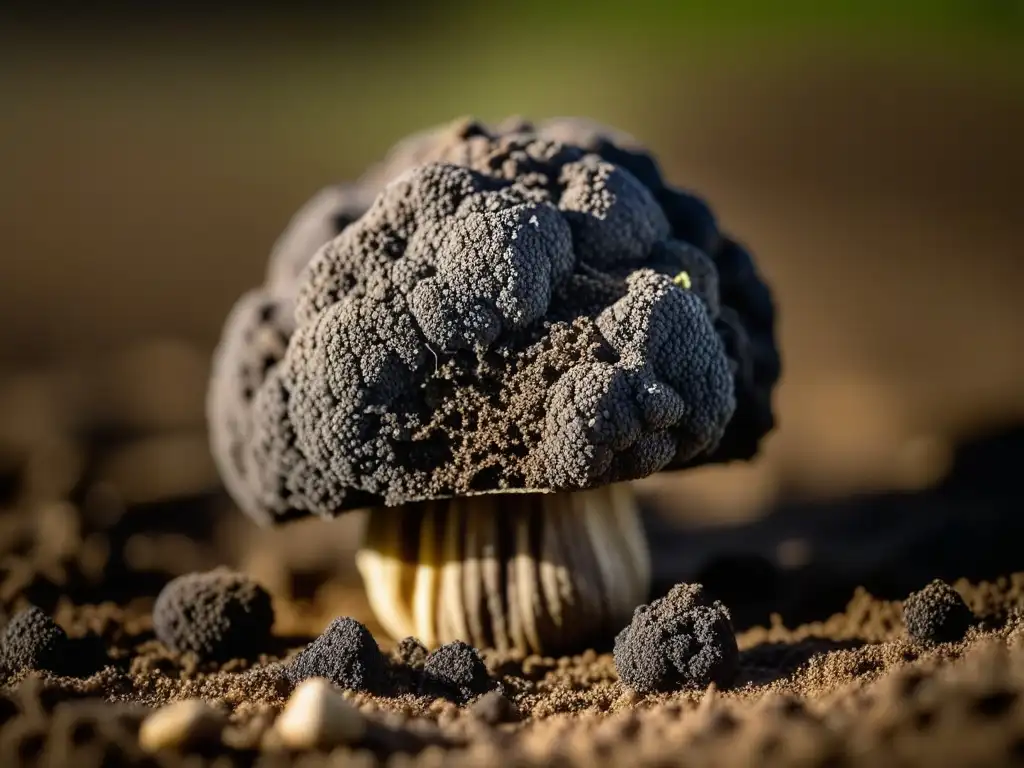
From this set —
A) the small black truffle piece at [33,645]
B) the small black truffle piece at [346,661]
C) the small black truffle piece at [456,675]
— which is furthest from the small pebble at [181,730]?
the small black truffle piece at [33,645]

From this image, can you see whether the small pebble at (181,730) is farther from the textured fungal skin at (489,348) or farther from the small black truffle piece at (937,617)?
the small black truffle piece at (937,617)

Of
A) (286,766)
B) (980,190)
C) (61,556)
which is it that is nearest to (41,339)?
(61,556)

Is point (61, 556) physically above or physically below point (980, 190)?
below

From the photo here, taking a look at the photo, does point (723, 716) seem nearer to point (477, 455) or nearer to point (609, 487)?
point (477, 455)

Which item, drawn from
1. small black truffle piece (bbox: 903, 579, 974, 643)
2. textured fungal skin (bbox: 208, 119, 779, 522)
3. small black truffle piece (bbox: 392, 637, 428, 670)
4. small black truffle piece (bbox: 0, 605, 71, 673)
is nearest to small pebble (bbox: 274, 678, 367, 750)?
small black truffle piece (bbox: 392, 637, 428, 670)

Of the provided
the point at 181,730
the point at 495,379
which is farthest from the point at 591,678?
the point at 181,730

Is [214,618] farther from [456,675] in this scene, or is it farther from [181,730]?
[181,730]
